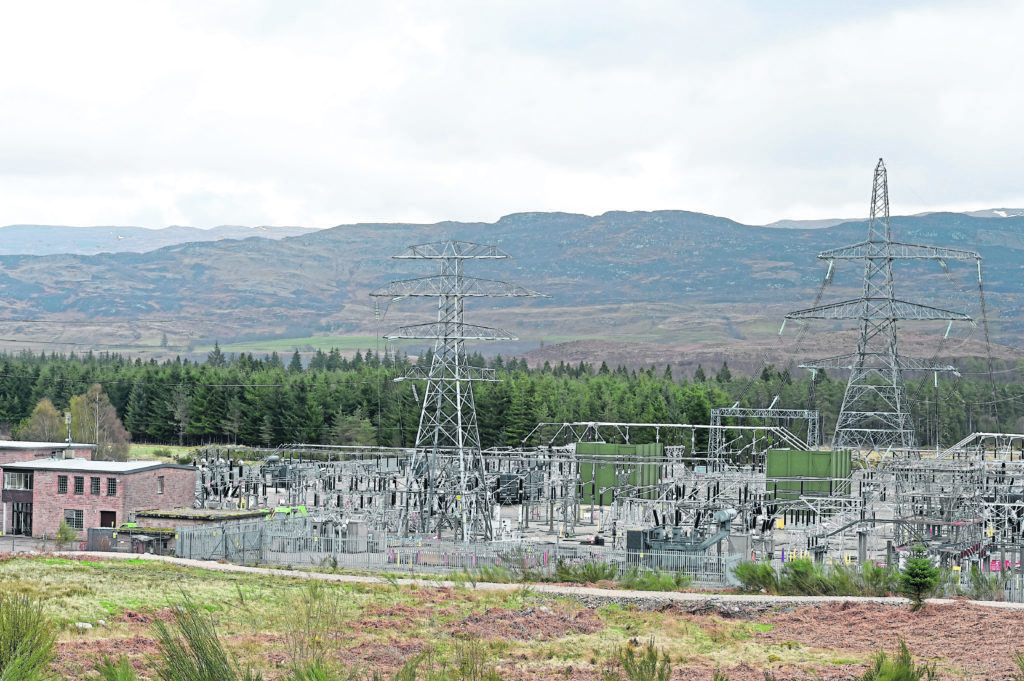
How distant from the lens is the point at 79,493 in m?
62.7

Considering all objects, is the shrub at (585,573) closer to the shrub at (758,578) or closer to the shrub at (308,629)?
the shrub at (758,578)

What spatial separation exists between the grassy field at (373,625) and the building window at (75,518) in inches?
900

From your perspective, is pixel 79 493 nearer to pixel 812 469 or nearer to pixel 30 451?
pixel 30 451

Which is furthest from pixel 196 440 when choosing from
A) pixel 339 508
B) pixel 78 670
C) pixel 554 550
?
pixel 78 670

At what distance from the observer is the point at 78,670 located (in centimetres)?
2216

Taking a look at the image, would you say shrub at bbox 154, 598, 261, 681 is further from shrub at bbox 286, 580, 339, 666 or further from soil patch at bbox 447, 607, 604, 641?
soil patch at bbox 447, 607, 604, 641

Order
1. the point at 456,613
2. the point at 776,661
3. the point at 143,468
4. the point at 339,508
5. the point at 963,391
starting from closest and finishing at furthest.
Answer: the point at 776,661 < the point at 456,613 < the point at 143,468 < the point at 339,508 < the point at 963,391

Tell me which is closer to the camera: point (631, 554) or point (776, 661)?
point (776, 661)

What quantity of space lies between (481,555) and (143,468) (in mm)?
24628

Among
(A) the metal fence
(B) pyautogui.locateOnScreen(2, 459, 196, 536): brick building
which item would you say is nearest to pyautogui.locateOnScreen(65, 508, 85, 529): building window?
(B) pyautogui.locateOnScreen(2, 459, 196, 536): brick building

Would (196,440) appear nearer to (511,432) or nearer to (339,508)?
(511,432)

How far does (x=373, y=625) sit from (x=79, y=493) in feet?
123

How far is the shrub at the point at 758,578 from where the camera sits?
3766 cm

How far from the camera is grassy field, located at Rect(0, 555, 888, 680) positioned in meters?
24.6
